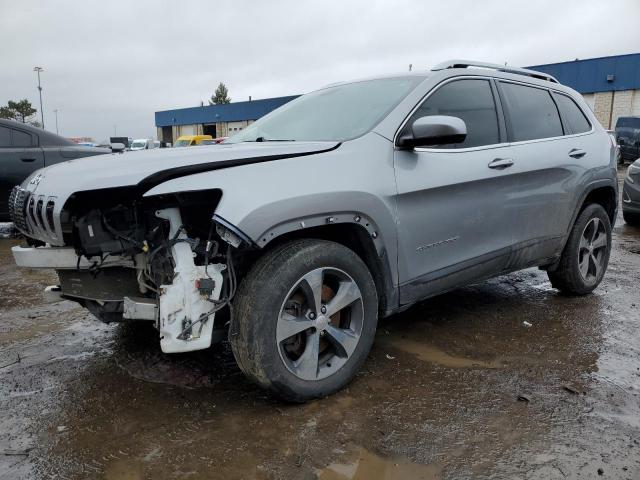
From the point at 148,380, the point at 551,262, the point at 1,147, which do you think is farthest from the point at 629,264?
the point at 1,147

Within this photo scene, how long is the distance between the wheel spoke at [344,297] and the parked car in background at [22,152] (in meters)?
5.78

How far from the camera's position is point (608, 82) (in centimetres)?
2644

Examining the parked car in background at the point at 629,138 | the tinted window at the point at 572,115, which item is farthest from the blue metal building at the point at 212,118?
the tinted window at the point at 572,115

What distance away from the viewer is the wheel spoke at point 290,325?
2.48 meters

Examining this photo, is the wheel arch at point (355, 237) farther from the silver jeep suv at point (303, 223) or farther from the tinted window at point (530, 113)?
the tinted window at point (530, 113)

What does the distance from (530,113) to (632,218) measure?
18.5ft

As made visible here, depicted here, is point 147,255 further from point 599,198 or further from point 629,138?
point 629,138

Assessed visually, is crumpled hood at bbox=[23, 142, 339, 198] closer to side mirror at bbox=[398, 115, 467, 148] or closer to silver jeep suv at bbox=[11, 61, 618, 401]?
silver jeep suv at bbox=[11, 61, 618, 401]

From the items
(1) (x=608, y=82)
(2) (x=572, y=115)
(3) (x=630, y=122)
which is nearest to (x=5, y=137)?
(2) (x=572, y=115)

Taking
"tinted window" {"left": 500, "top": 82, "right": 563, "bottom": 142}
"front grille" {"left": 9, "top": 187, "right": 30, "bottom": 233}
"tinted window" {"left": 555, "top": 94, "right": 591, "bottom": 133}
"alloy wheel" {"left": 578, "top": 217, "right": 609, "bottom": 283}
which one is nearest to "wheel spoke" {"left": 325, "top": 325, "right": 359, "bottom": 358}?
"front grille" {"left": 9, "top": 187, "right": 30, "bottom": 233}

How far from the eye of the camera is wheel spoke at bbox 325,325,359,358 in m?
2.71

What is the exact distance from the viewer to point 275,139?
3371mm

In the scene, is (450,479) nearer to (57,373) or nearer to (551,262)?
(57,373)

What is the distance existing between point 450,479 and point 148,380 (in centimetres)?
177
